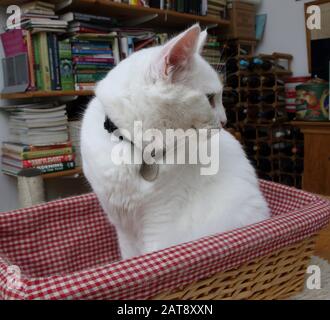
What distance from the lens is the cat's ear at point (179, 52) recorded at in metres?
0.51

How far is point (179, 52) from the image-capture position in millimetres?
539

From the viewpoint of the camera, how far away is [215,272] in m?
0.50

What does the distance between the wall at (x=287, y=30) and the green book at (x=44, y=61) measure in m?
1.46

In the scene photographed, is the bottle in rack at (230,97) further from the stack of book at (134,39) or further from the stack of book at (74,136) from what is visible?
the stack of book at (74,136)

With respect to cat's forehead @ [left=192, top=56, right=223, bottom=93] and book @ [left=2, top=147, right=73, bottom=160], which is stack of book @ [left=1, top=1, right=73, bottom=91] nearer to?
book @ [left=2, top=147, right=73, bottom=160]

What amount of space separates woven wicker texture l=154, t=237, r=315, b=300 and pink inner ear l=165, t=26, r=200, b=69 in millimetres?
324

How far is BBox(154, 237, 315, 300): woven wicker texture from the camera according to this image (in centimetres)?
50

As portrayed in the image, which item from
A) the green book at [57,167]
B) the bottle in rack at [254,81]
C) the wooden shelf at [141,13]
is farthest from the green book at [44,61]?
the bottle in rack at [254,81]

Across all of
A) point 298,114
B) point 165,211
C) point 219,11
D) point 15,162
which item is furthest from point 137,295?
point 219,11

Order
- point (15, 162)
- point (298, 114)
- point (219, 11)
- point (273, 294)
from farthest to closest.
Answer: point (219, 11), point (298, 114), point (15, 162), point (273, 294)

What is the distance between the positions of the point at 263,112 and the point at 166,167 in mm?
1566
